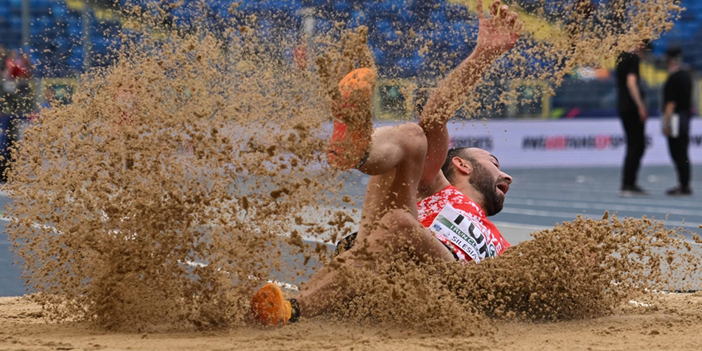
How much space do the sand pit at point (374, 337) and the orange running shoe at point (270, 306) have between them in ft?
0.14

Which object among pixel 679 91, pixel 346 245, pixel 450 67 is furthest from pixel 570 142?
pixel 346 245

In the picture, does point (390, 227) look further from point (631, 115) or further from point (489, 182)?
point (631, 115)

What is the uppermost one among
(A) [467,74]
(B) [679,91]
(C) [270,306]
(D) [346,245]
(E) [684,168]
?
(B) [679,91]

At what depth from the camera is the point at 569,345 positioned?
2904mm

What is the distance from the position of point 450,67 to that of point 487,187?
24.9 inches

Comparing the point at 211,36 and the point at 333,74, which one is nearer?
the point at 333,74

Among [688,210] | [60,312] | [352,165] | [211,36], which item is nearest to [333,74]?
[352,165]

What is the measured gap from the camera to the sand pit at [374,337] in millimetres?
2840

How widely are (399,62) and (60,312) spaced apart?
5.91 ft

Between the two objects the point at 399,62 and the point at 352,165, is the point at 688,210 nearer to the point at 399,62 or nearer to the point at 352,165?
the point at 399,62

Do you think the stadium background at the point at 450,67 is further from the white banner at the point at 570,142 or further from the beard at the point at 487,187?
the beard at the point at 487,187

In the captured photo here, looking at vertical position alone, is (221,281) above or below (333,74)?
below

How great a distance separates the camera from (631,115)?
12.2 metres

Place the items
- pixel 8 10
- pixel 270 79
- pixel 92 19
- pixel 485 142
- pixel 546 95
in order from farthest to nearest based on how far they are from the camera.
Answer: pixel 485 142, pixel 8 10, pixel 92 19, pixel 546 95, pixel 270 79
